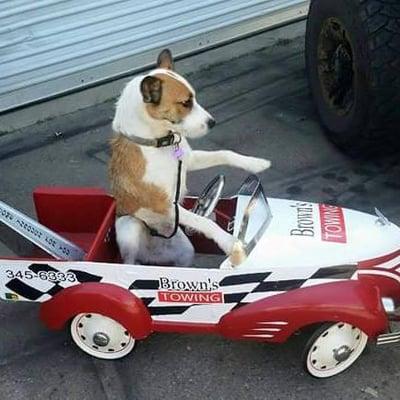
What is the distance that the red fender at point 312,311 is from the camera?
2738mm

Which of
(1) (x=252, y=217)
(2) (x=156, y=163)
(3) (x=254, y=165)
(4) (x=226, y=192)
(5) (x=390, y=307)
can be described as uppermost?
(2) (x=156, y=163)

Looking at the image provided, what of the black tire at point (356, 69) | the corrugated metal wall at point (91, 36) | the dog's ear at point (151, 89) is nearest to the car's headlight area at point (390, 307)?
the dog's ear at point (151, 89)

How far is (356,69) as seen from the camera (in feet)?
13.1

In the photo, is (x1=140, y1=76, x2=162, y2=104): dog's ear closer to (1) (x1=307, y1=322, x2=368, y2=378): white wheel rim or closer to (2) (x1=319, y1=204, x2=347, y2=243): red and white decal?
(2) (x1=319, y1=204, x2=347, y2=243): red and white decal

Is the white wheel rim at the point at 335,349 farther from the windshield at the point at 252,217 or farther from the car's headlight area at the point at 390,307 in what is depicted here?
the windshield at the point at 252,217

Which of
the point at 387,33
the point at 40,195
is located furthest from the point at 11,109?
the point at 387,33

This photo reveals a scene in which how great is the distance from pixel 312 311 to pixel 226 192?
1557 mm

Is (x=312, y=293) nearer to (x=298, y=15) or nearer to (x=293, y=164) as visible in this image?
(x=293, y=164)

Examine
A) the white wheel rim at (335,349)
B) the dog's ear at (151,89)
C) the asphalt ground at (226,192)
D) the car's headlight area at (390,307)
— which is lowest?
the asphalt ground at (226,192)

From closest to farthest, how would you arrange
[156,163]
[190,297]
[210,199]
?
[190,297], [156,163], [210,199]

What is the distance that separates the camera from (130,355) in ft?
10.3

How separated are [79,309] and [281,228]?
83 centimetres

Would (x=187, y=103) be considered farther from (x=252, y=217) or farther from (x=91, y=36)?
(x=91, y=36)

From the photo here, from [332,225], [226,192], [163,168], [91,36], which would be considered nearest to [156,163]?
[163,168]
